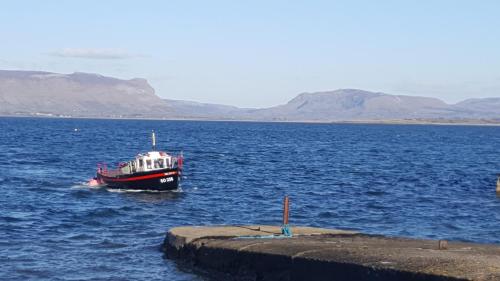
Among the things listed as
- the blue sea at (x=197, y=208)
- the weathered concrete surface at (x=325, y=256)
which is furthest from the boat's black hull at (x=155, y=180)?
the weathered concrete surface at (x=325, y=256)

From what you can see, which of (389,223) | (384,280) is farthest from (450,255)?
(389,223)

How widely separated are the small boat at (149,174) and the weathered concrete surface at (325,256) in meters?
23.4

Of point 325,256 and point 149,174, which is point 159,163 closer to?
point 149,174

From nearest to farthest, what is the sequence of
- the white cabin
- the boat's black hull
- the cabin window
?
the boat's black hull
the white cabin
the cabin window

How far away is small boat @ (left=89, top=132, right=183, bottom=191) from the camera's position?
170 feet

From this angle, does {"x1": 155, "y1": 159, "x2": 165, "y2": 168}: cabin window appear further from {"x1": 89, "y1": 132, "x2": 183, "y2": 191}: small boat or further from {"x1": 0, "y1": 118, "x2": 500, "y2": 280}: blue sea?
{"x1": 0, "y1": 118, "x2": 500, "y2": 280}: blue sea

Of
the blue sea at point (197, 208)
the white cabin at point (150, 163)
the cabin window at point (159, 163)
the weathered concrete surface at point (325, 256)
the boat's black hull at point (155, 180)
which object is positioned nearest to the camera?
the weathered concrete surface at point (325, 256)

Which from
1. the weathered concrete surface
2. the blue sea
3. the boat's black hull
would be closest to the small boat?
the boat's black hull

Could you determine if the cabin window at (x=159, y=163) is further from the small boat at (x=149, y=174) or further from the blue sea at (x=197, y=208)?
the blue sea at (x=197, y=208)

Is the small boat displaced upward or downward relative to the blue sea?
upward

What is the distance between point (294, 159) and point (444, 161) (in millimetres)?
15834

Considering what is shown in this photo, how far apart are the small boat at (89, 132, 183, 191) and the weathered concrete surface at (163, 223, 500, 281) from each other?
23355 mm

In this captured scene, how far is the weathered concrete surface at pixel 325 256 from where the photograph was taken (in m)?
19.2

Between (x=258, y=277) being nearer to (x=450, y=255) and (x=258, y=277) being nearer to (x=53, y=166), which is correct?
(x=450, y=255)
